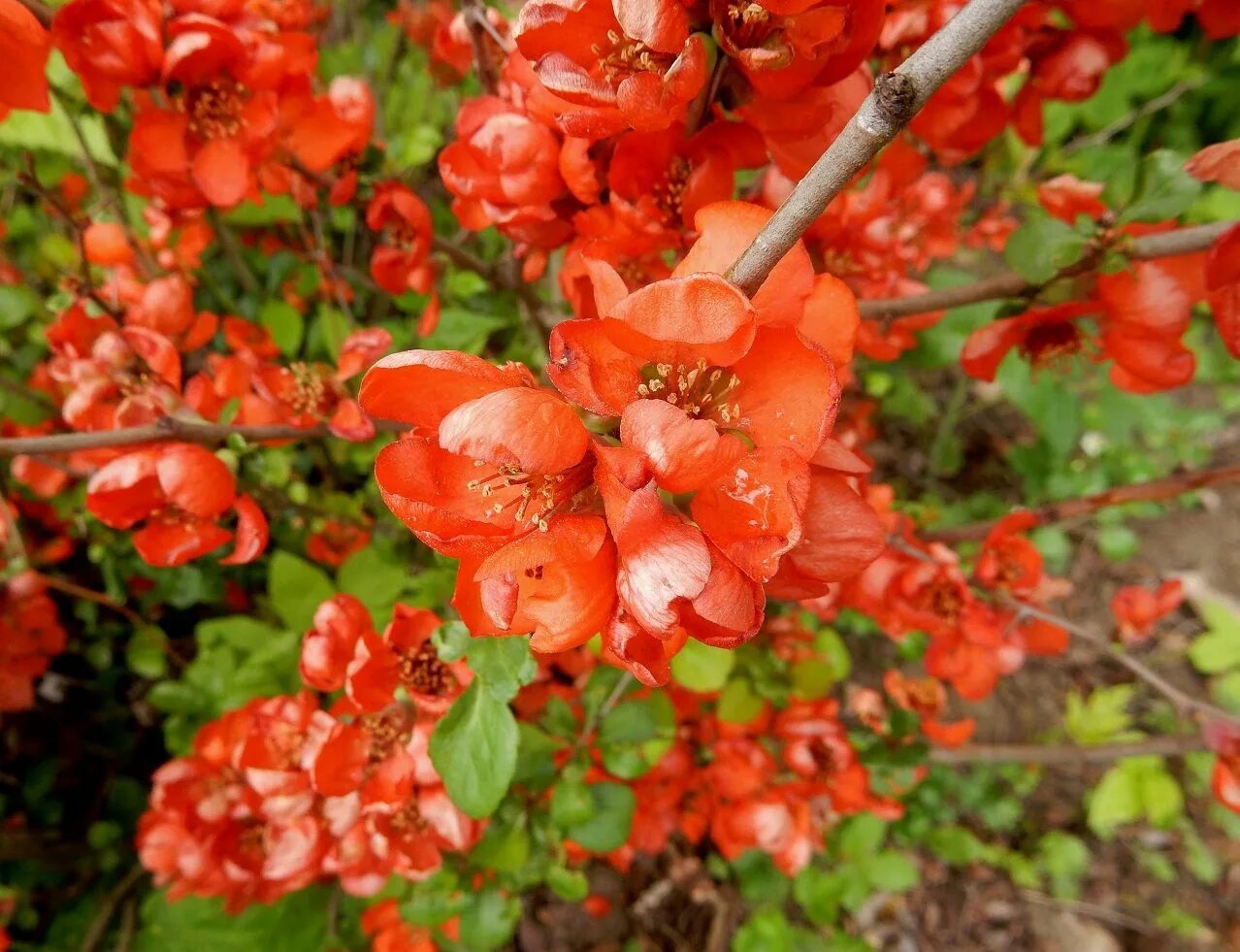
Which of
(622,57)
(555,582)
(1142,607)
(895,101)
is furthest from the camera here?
(1142,607)

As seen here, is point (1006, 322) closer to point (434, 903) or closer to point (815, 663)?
point (815, 663)

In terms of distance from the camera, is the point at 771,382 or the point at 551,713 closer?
the point at 771,382

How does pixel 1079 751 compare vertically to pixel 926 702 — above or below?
below

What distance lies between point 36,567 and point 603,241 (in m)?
1.51

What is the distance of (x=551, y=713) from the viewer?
111 cm

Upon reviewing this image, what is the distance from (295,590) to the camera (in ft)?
4.37

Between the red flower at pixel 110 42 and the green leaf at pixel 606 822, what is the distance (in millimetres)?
1032

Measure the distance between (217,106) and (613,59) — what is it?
555 millimetres

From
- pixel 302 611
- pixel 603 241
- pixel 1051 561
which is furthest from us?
pixel 1051 561

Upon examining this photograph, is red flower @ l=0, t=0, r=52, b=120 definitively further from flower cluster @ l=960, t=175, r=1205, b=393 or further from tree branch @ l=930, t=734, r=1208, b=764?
tree branch @ l=930, t=734, r=1208, b=764

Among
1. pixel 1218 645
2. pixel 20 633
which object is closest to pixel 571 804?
pixel 20 633

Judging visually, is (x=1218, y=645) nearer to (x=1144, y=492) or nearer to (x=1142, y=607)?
(x=1142, y=607)

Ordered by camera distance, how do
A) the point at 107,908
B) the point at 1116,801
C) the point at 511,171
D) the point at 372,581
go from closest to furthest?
the point at 511,171 < the point at 372,581 < the point at 107,908 < the point at 1116,801

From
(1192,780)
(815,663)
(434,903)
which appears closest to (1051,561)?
(1192,780)
